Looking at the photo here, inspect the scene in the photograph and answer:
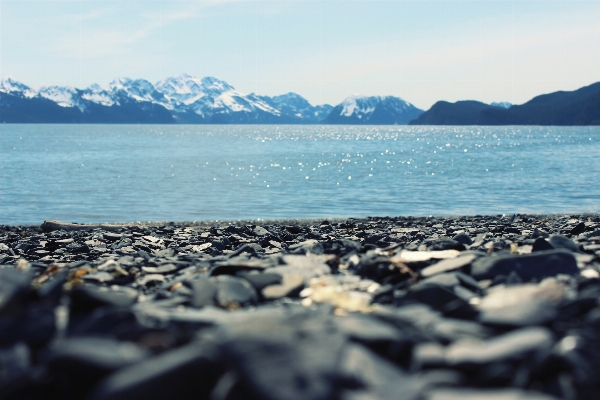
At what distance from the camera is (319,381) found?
2842 millimetres

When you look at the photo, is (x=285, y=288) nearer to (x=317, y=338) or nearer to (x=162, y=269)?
(x=317, y=338)

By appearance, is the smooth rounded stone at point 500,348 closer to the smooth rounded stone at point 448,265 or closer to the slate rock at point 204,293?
the smooth rounded stone at point 448,265

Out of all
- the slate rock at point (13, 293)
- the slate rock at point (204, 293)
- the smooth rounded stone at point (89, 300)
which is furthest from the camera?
the slate rock at point (204, 293)

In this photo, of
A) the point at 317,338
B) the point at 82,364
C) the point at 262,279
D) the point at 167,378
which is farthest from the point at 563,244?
the point at 82,364

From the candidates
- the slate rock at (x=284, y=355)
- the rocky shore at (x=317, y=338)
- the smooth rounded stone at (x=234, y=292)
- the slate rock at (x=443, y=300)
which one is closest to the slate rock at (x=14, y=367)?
the rocky shore at (x=317, y=338)

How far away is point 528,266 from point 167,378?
3.75 m

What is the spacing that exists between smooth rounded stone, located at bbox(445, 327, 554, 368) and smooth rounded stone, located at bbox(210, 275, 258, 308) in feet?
6.20

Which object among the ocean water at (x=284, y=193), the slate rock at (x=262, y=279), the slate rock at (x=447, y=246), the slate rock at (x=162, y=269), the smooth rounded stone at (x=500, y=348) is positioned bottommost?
the ocean water at (x=284, y=193)

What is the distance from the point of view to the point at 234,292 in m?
4.69

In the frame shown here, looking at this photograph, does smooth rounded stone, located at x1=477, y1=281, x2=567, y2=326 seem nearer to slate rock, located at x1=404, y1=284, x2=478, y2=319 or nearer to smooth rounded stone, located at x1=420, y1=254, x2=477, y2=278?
slate rock, located at x1=404, y1=284, x2=478, y2=319

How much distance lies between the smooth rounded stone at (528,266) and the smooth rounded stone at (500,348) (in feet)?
5.69

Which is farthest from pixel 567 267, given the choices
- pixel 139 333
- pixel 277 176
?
pixel 277 176

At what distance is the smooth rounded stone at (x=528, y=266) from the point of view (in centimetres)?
512

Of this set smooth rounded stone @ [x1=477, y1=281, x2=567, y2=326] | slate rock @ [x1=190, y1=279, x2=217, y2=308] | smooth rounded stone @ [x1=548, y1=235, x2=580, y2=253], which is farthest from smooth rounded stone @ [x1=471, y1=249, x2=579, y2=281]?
slate rock @ [x1=190, y1=279, x2=217, y2=308]
